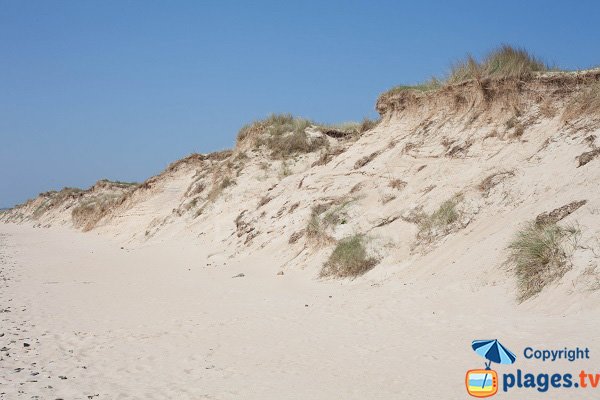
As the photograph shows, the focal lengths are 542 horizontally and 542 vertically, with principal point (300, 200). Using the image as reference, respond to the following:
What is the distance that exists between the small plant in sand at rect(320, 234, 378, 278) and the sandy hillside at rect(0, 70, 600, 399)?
0.12 meters

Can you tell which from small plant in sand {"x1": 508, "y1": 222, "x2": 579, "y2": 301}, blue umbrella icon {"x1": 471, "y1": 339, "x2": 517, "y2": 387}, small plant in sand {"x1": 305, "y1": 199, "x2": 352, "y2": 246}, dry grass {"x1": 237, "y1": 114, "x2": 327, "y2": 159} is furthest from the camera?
dry grass {"x1": 237, "y1": 114, "x2": 327, "y2": 159}

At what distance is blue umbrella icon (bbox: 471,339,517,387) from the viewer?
5.90 metres

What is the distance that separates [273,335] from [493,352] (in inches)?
128

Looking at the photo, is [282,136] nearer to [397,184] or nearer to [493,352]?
[397,184]

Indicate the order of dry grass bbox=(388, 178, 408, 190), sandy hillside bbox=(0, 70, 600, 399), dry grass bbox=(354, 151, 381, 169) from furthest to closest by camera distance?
dry grass bbox=(354, 151, 381, 169)
dry grass bbox=(388, 178, 408, 190)
sandy hillside bbox=(0, 70, 600, 399)

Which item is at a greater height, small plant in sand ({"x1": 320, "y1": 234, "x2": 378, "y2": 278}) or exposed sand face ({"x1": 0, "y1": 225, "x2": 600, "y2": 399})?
small plant in sand ({"x1": 320, "y1": 234, "x2": 378, "y2": 278})

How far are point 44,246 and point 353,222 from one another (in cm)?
2008

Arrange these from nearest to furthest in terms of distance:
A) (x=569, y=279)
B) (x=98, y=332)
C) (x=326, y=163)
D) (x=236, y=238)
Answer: (x=569, y=279) < (x=98, y=332) < (x=236, y=238) < (x=326, y=163)

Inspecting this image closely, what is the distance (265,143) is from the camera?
2778cm

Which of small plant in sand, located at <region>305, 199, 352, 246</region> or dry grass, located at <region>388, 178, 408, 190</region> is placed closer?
small plant in sand, located at <region>305, 199, 352, 246</region>

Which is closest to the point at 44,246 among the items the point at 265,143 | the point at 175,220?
the point at 175,220

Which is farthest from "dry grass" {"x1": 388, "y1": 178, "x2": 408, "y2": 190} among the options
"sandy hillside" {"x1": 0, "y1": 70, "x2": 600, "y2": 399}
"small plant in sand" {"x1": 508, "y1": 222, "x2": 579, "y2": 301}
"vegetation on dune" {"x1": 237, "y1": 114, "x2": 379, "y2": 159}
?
"vegetation on dune" {"x1": 237, "y1": 114, "x2": 379, "y2": 159}

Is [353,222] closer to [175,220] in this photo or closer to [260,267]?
[260,267]

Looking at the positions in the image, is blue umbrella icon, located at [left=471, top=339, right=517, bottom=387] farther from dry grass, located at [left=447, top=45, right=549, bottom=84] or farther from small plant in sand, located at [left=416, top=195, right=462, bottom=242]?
dry grass, located at [left=447, top=45, right=549, bottom=84]
